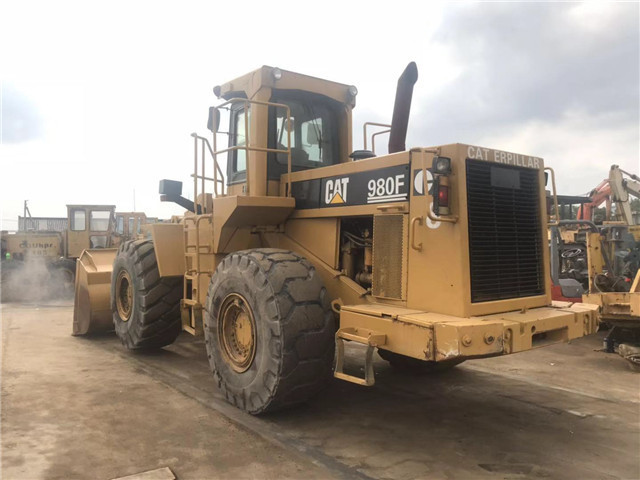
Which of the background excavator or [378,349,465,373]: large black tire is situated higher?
the background excavator

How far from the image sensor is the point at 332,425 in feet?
15.0

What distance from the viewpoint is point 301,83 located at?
232 inches

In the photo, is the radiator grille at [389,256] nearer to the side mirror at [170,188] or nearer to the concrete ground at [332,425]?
the concrete ground at [332,425]

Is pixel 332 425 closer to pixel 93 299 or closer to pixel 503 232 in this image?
pixel 503 232

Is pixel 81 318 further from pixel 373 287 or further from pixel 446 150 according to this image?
pixel 446 150

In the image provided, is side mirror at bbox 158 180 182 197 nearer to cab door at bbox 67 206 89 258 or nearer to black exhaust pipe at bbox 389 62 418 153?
black exhaust pipe at bbox 389 62 418 153

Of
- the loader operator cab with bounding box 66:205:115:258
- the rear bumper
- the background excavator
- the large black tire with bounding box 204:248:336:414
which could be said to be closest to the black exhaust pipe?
the large black tire with bounding box 204:248:336:414

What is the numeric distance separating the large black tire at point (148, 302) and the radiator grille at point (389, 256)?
10.7 feet

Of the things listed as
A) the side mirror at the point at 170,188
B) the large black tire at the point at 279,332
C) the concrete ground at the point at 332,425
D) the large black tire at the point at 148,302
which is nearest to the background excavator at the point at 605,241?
the concrete ground at the point at 332,425

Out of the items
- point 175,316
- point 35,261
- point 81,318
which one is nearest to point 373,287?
point 175,316

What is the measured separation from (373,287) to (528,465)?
1.80 m

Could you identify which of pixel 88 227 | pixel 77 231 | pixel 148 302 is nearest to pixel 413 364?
pixel 148 302

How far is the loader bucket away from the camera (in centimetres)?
823

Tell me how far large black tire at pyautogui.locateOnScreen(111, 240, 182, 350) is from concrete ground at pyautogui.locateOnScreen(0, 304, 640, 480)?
348mm
